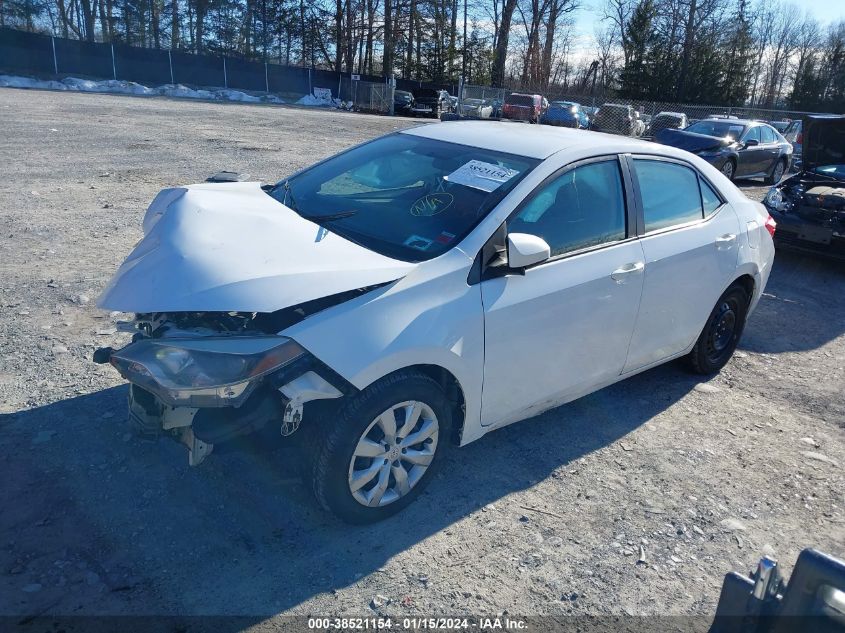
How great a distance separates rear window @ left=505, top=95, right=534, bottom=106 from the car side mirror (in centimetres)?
2934

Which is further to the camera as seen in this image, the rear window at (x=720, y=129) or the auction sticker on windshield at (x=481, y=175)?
the rear window at (x=720, y=129)

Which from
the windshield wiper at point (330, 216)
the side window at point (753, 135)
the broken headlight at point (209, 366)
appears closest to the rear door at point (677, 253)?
the windshield wiper at point (330, 216)

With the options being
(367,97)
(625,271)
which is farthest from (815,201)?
(367,97)

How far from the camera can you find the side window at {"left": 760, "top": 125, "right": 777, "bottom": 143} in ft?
54.4

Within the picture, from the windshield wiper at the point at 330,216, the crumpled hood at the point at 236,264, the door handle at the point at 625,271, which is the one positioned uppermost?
the windshield wiper at the point at 330,216

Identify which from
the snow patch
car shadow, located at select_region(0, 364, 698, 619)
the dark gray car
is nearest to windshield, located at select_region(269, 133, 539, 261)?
car shadow, located at select_region(0, 364, 698, 619)

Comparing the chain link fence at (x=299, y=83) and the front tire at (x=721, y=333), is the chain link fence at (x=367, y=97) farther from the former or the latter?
the front tire at (x=721, y=333)

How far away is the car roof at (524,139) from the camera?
3.84 meters

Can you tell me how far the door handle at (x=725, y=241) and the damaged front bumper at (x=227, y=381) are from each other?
2.97 m

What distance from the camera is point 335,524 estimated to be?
316 cm

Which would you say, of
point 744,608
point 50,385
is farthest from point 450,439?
point 50,385

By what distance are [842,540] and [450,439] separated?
2029 mm

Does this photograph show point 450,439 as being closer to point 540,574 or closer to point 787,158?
point 540,574

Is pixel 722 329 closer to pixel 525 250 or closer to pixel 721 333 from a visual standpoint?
pixel 721 333
